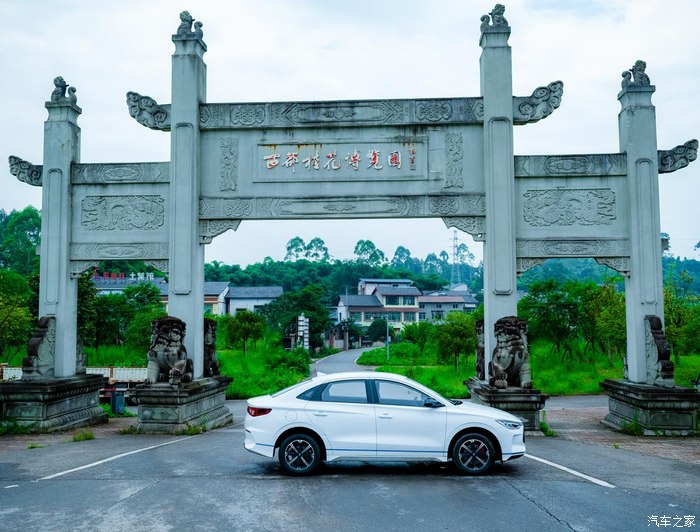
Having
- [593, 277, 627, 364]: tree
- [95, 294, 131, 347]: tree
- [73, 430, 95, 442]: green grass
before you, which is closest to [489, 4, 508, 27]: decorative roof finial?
[73, 430, 95, 442]: green grass

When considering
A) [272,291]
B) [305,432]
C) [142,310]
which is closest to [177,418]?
[305,432]

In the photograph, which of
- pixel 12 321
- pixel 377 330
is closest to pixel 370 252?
pixel 377 330

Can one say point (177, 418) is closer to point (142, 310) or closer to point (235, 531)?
point (235, 531)

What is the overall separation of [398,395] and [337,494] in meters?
1.40

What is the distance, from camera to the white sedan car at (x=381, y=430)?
674 cm

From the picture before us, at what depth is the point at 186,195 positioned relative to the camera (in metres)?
11.4

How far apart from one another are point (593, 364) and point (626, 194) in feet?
61.0

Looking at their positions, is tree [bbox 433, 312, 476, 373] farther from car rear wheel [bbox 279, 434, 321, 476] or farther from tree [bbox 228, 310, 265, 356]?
car rear wheel [bbox 279, 434, 321, 476]

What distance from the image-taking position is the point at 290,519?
521cm

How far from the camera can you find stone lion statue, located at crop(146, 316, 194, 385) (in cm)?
1066

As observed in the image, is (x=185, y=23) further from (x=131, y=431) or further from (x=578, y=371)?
(x=578, y=371)

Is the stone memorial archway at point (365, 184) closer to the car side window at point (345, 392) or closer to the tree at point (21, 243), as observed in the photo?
the car side window at point (345, 392)

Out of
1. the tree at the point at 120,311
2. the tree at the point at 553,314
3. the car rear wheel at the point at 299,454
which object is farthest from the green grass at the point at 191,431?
the tree at the point at 553,314

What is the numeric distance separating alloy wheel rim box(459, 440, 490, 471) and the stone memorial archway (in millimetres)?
→ 4513
